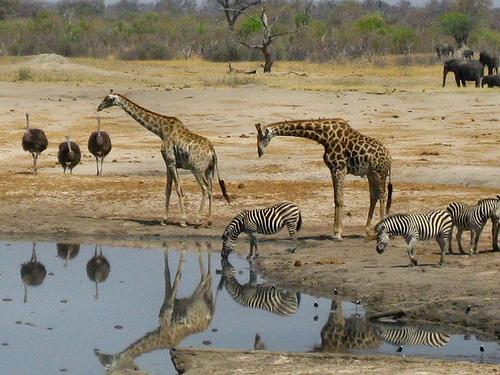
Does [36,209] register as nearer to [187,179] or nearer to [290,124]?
[187,179]

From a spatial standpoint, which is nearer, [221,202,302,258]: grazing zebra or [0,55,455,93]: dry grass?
[221,202,302,258]: grazing zebra

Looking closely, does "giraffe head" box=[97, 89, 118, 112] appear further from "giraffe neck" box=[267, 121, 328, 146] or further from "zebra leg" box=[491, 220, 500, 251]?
"zebra leg" box=[491, 220, 500, 251]

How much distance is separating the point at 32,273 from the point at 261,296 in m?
3.38

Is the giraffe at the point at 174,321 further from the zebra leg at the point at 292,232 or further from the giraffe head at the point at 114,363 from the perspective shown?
the zebra leg at the point at 292,232

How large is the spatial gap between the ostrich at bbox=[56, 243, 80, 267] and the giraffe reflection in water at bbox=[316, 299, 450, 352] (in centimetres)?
523

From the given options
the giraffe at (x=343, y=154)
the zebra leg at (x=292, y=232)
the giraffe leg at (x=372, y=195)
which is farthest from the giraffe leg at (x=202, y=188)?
the giraffe leg at (x=372, y=195)

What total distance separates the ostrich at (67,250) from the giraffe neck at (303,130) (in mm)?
3292

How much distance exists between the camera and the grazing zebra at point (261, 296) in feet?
48.7

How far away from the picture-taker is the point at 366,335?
43.8 feet

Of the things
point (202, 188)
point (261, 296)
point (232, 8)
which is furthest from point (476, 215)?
point (232, 8)

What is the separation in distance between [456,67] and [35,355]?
3659 cm

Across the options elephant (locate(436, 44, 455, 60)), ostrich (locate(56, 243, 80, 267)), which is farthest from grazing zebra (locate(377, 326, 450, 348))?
elephant (locate(436, 44, 455, 60))

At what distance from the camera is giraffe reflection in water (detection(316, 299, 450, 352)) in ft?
42.4

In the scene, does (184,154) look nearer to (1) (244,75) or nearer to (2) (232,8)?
(1) (244,75)
